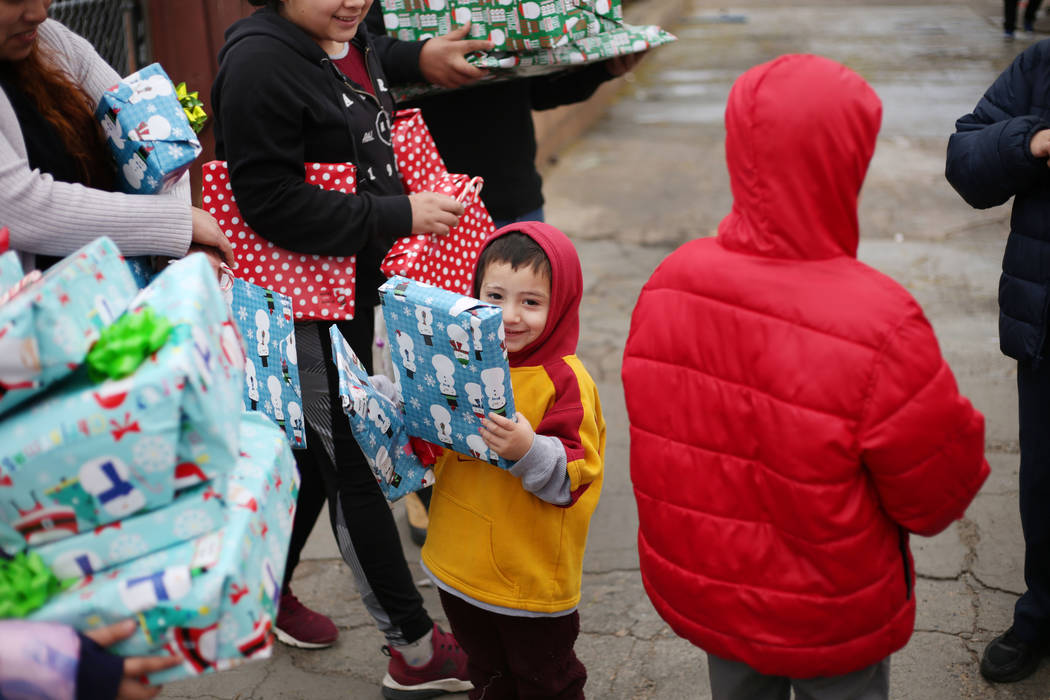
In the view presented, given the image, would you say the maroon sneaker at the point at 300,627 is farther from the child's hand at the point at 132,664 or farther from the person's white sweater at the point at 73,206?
the child's hand at the point at 132,664

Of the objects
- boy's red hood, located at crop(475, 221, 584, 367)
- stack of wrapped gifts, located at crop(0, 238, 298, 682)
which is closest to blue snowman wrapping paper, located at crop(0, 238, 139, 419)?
stack of wrapped gifts, located at crop(0, 238, 298, 682)

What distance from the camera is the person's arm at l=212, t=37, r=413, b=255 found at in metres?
2.25

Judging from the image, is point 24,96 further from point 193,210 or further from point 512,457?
point 512,457

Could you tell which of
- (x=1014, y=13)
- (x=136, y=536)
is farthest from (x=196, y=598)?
(x=1014, y=13)

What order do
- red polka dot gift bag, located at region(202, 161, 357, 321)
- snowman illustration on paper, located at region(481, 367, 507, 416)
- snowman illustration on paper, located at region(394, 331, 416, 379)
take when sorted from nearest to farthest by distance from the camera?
snowman illustration on paper, located at region(481, 367, 507, 416) → snowman illustration on paper, located at region(394, 331, 416, 379) → red polka dot gift bag, located at region(202, 161, 357, 321)

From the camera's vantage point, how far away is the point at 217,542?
1457 millimetres

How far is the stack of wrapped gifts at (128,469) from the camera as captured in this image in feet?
4.44

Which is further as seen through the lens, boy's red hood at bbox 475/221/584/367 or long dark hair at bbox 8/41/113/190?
boy's red hood at bbox 475/221/584/367

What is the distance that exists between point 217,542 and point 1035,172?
1.98 meters

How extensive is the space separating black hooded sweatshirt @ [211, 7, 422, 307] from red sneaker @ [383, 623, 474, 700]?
1101 mm

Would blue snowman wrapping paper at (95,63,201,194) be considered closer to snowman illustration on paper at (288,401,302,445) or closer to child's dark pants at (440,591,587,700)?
snowman illustration on paper at (288,401,302,445)

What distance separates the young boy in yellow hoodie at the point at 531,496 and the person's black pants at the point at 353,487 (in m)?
0.33

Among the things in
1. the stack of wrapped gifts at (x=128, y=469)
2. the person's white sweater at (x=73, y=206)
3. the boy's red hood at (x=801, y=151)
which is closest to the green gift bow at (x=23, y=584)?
the stack of wrapped gifts at (x=128, y=469)

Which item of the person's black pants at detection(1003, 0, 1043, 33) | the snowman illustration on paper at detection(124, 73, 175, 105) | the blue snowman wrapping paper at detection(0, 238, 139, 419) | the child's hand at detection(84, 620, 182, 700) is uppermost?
the snowman illustration on paper at detection(124, 73, 175, 105)
